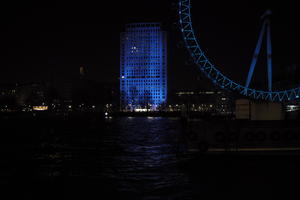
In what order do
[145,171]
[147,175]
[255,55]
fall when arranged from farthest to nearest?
[255,55] → [145,171] → [147,175]

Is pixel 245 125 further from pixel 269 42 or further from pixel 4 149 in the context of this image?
pixel 269 42

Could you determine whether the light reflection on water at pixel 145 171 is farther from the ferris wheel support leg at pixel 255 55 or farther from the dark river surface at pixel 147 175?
the ferris wheel support leg at pixel 255 55

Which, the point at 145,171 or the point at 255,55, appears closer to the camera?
the point at 145,171

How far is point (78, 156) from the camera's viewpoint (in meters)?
22.7

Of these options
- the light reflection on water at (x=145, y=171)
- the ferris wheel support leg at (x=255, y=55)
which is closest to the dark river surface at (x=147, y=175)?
the light reflection on water at (x=145, y=171)

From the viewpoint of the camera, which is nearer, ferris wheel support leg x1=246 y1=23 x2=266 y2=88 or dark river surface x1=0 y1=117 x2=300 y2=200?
dark river surface x1=0 y1=117 x2=300 y2=200

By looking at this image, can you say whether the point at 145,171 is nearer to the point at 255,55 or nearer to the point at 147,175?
the point at 147,175

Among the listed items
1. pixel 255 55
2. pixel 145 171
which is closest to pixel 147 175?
pixel 145 171

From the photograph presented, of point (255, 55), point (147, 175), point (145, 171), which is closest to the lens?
point (147, 175)

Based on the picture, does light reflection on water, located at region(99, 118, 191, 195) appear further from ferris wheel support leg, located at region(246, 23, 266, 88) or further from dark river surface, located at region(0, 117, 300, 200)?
ferris wheel support leg, located at region(246, 23, 266, 88)

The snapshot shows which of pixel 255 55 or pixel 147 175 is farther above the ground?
pixel 255 55

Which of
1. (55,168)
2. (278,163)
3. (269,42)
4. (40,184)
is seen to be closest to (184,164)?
(278,163)

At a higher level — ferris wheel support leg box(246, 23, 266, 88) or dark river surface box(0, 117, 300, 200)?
ferris wheel support leg box(246, 23, 266, 88)

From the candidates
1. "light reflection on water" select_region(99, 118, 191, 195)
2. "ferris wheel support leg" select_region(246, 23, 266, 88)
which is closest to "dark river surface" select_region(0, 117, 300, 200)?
"light reflection on water" select_region(99, 118, 191, 195)
